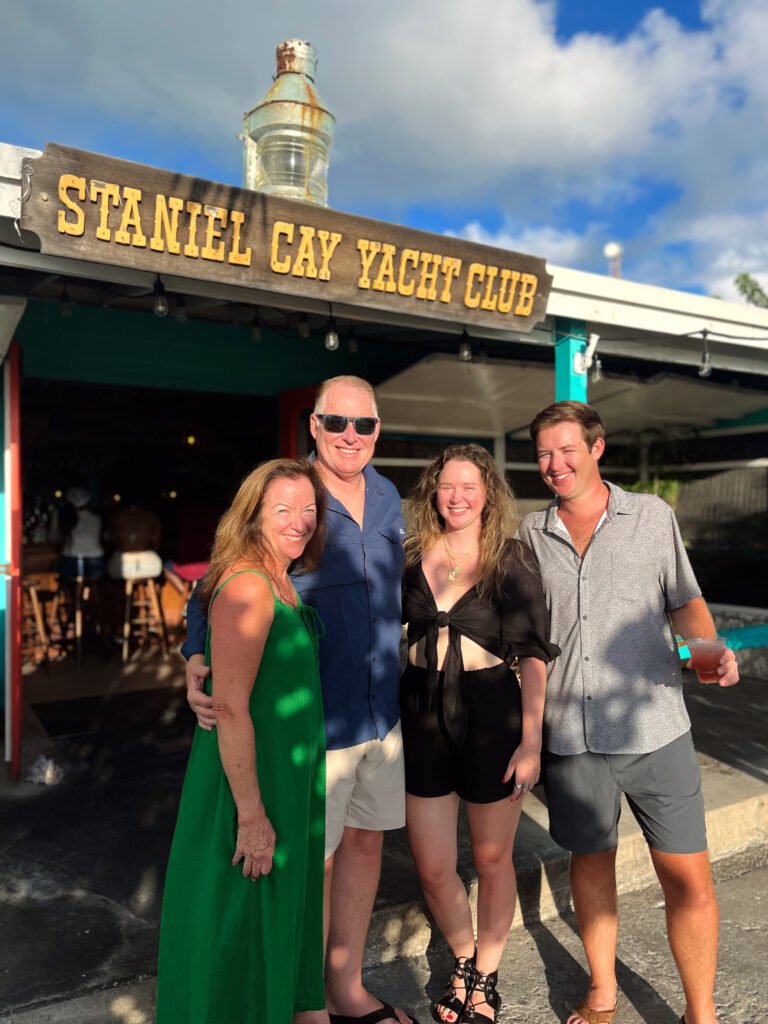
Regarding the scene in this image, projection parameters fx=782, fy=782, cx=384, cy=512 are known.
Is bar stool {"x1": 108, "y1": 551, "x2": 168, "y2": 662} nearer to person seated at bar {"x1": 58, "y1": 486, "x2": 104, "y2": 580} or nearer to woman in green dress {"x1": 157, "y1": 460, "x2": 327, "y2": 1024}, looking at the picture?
person seated at bar {"x1": 58, "y1": 486, "x2": 104, "y2": 580}

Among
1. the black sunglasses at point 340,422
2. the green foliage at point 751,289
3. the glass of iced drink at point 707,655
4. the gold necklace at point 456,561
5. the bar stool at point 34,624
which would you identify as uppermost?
the green foliage at point 751,289

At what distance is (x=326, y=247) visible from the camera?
3.68 metres

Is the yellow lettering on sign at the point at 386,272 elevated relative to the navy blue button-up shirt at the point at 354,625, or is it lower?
elevated

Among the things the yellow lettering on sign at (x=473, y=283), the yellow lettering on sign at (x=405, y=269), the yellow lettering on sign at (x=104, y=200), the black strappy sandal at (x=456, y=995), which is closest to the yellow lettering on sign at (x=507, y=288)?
the yellow lettering on sign at (x=473, y=283)

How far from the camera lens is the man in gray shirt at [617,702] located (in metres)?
2.26

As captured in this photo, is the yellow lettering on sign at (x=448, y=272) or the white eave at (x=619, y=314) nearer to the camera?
the white eave at (x=619, y=314)

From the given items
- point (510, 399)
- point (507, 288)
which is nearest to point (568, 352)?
point (507, 288)

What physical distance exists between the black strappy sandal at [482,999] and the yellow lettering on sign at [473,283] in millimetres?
3181

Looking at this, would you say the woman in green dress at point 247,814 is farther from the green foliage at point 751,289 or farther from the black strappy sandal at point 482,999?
the green foliage at point 751,289

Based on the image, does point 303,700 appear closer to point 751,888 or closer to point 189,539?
point 751,888

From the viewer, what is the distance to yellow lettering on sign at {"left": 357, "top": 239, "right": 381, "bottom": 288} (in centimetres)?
379

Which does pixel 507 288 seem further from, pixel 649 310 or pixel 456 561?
pixel 456 561

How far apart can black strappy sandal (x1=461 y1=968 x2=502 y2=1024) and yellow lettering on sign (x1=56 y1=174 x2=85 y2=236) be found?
296 cm

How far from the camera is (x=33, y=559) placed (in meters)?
7.50
